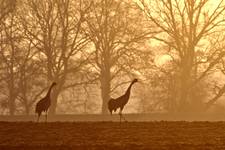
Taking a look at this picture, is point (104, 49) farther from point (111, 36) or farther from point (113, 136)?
point (113, 136)

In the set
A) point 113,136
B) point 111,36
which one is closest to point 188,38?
point 111,36

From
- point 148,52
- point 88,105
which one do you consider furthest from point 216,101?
point 88,105

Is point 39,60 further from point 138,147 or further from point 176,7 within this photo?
point 138,147

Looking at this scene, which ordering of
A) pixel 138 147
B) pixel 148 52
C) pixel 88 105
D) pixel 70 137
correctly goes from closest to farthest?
pixel 138 147
pixel 70 137
pixel 148 52
pixel 88 105

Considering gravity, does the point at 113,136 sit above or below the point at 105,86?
below

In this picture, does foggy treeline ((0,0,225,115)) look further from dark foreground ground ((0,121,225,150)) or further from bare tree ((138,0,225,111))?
dark foreground ground ((0,121,225,150))

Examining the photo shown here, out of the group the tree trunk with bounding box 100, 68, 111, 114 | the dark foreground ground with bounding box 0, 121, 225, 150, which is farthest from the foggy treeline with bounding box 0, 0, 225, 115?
the dark foreground ground with bounding box 0, 121, 225, 150

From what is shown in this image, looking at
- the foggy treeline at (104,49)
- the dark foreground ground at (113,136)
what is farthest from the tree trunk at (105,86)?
the dark foreground ground at (113,136)

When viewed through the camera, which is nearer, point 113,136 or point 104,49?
point 113,136

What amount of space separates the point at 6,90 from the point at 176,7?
54.6ft

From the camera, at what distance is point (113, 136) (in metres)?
18.5

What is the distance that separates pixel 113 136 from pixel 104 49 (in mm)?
40880

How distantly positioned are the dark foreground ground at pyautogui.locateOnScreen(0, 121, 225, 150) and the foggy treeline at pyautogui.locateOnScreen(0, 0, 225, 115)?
36.3 metres

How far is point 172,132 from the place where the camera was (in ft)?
63.6
